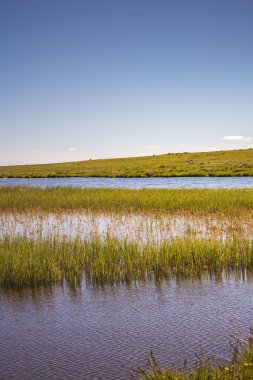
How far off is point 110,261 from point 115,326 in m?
3.86

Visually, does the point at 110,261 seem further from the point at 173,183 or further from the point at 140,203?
the point at 173,183

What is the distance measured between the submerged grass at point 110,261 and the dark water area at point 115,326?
64cm

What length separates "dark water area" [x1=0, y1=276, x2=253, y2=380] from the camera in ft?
24.9

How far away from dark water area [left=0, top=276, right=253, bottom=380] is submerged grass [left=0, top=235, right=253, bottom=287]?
639 millimetres

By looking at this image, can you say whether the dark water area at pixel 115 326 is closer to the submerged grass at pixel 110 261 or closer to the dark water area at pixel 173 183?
the submerged grass at pixel 110 261

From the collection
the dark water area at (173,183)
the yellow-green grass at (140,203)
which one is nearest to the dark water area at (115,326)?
the yellow-green grass at (140,203)

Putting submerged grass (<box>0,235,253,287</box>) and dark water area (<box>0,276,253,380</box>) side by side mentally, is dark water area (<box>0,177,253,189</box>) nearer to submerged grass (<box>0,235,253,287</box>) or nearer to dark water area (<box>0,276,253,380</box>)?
submerged grass (<box>0,235,253,287</box>)

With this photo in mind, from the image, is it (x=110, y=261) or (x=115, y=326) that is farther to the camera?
(x=110, y=261)

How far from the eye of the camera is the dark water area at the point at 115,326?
7.60m

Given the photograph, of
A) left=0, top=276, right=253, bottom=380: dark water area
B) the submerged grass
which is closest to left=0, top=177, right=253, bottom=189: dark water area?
the submerged grass

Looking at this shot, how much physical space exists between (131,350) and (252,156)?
89.7 meters

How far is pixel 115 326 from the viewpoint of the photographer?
9133 mm

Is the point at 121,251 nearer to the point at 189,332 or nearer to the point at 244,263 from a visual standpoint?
the point at 244,263

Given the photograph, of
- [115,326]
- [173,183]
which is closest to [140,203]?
[115,326]
